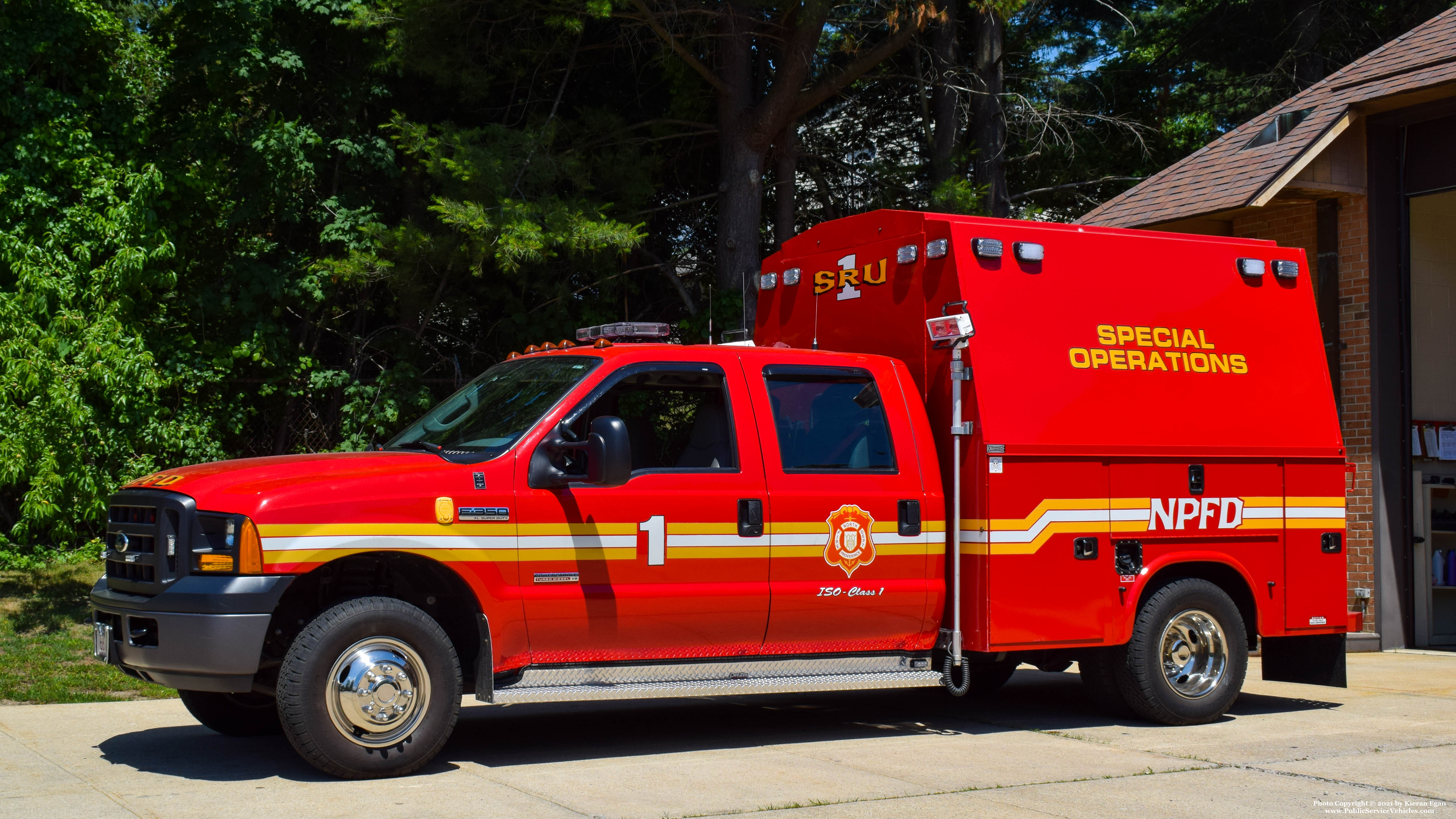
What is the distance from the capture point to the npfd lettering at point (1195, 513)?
841cm

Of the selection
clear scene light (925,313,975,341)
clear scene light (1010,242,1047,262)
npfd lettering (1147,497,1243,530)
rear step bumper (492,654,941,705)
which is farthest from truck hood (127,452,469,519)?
npfd lettering (1147,497,1243,530)

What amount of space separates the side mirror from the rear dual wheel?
351 centimetres

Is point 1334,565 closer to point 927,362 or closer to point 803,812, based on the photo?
point 927,362

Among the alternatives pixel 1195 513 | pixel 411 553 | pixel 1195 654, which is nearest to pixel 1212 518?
pixel 1195 513

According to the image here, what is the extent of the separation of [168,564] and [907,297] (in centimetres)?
443

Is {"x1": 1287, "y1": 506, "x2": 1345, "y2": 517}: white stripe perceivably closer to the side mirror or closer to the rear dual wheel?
the rear dual wheel

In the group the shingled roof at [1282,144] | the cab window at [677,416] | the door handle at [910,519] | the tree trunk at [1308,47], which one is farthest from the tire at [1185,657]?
the tree trunk at [1308,47]

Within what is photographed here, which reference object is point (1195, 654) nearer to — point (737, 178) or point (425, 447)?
point (425, 447)

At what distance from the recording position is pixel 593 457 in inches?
262

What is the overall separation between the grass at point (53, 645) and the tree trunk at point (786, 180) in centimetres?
943

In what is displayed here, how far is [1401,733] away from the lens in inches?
323

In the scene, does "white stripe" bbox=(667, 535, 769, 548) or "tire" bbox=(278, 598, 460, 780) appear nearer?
"tire" bbox=(278, 598, 460, 780)

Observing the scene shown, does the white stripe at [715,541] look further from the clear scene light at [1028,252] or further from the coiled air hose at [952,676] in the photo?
the clear scene light at [1028,252]

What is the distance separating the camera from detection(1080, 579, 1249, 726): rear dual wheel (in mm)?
8406
